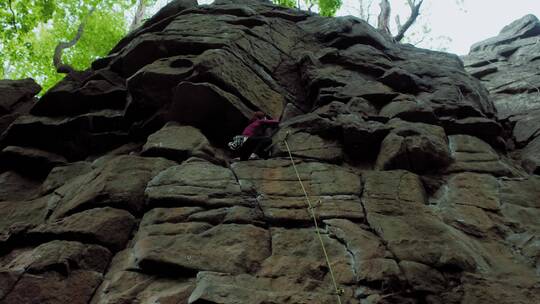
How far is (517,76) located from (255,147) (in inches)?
412

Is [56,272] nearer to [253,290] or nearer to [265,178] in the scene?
[253,290]

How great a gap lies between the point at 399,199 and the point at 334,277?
225 cm

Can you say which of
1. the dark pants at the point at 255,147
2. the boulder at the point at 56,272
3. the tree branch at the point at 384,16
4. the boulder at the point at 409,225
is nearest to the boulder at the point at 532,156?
the boulder at the point at 409,225

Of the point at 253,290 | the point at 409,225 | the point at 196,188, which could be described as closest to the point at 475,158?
the point at 409,225

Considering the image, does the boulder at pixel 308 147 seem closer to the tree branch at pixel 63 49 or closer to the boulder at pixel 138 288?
the boulder at pixel 138 288

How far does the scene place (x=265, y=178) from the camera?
7.48m

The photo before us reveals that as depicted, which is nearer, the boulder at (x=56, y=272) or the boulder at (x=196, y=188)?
the boulder at (x=56, y=272)

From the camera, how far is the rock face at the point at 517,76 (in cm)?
1046

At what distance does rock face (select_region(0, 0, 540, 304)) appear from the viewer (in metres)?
5.56

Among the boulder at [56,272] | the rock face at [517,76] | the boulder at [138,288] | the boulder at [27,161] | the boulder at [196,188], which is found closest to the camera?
the boulder at [138,288]

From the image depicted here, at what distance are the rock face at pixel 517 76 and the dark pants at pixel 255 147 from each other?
5.43 m

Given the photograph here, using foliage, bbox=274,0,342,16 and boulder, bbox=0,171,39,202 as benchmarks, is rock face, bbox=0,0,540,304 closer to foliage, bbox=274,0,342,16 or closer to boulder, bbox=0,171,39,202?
boulder, bbox=0,171,39,202

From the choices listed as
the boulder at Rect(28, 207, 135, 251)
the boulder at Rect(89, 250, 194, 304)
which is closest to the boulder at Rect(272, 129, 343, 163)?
the boulder at Rect(28, 207, 135, 251)

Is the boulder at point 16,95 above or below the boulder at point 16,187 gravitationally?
above
